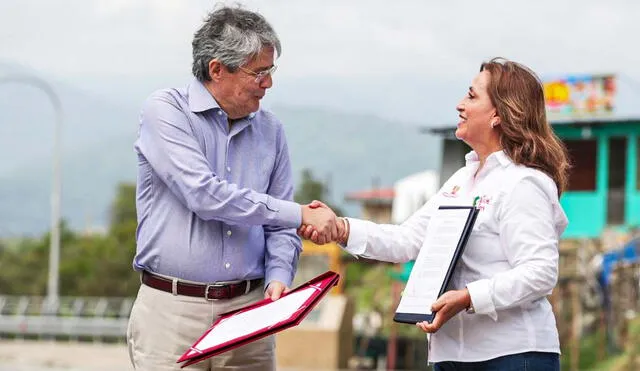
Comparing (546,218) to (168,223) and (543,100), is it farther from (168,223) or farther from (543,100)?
(168,223)

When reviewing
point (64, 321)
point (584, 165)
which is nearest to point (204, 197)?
point (584, 165)

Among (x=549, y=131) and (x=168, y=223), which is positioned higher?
(x=549, y=131)

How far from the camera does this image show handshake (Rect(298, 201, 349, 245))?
16.4ft

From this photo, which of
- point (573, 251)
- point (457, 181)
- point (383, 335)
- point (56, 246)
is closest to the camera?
point (457, 181)

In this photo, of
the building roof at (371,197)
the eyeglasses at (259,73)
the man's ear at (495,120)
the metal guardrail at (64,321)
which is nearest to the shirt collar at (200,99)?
the eyeglasses at (259,73)

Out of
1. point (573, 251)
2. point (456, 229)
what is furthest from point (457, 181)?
point (573, 251)

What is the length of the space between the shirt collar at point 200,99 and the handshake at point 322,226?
A: 19.4 inches

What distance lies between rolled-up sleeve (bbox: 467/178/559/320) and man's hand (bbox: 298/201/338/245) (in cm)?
67

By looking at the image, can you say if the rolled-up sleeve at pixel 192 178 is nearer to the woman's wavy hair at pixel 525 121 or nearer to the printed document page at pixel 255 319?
the printed document page at pixel 255 319

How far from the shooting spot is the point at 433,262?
4605 millimetres

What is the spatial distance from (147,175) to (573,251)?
17.3 meters

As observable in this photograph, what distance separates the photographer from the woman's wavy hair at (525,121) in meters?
4.62

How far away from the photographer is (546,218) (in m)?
4.54

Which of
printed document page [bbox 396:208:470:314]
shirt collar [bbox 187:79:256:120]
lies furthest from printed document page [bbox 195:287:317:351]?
shirt collar [bbox 187:79:256:120]
